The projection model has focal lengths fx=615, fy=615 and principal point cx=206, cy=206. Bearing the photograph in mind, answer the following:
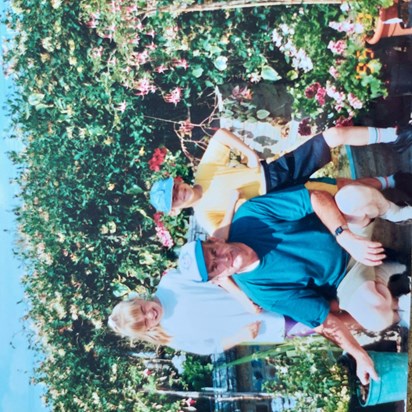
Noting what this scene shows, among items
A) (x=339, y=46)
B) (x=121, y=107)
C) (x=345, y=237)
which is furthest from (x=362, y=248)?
(x=121, y=107)

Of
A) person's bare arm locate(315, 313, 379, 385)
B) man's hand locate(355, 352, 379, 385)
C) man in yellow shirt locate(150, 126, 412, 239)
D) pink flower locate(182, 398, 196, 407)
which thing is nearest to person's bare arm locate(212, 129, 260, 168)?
man in yellow shirt locate(150, 126, 412, 239)

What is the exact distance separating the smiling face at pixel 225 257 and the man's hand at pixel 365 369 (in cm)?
83

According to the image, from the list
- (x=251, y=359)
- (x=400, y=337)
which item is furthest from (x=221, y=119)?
(x=400, y=337)

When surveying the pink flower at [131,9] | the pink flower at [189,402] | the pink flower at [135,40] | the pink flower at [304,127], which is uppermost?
A: the pink flower at [131,9]

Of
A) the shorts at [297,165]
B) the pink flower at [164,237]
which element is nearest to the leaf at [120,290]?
the pink flower at [164,237]

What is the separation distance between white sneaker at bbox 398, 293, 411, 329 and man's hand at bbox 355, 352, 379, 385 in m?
0.28

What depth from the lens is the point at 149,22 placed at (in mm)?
3516

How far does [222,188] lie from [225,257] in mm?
388

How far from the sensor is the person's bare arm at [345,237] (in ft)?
11.0

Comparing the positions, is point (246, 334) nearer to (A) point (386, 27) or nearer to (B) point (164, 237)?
(B) point (164, 237)

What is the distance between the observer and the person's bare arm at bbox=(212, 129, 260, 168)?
11.3 feet

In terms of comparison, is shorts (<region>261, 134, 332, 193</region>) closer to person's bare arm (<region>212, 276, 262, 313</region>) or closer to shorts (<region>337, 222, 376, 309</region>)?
shorts (<region>337, 222, 376, 309</region>)

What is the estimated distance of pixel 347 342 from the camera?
341cm

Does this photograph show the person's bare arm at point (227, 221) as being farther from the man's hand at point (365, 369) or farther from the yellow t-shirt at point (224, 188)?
the man's hand at point (365, 369)
